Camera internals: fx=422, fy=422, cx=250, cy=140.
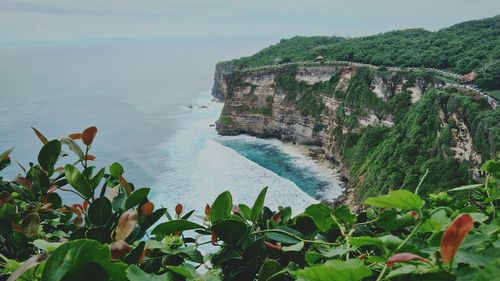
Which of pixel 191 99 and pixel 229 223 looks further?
pixel 191 99

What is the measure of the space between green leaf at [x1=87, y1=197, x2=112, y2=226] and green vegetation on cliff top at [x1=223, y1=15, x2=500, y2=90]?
3655 centimetres

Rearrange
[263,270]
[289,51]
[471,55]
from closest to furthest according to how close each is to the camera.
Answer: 1. [263,270]
2. [471,55]
3. [289,51]

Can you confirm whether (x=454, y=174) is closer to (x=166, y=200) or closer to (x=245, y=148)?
(x=166, y=200)

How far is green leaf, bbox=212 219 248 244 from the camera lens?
1574 millimetres

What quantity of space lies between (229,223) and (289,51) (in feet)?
257

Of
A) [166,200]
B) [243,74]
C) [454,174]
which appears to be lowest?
[166,200]

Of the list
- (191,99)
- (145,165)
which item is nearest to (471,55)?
(145,165)

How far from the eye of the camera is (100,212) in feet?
5.88

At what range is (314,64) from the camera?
5606 cm

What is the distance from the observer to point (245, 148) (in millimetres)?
54375

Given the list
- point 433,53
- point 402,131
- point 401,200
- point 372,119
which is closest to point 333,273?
point 401,200

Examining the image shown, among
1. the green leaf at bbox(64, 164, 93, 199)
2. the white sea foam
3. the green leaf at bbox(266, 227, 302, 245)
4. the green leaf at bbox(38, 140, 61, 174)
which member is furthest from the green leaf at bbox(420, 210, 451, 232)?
the white sea foam

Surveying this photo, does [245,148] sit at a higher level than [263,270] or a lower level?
lower

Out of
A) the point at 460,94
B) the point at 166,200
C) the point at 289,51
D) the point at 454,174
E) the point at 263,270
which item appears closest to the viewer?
the point at 263,270
